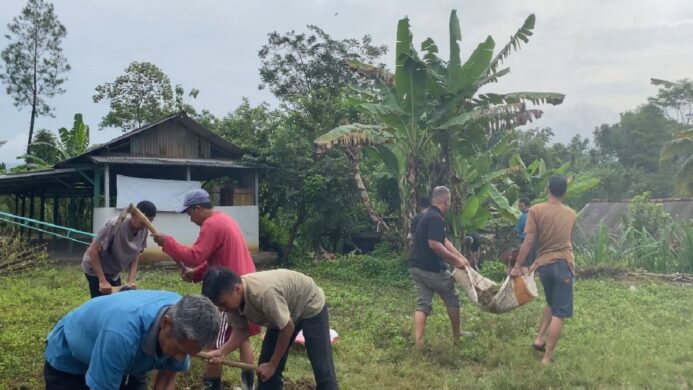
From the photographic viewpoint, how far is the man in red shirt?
14.7ft

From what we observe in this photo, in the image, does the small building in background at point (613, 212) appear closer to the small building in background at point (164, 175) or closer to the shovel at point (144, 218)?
the small building in background at point (164, 175)

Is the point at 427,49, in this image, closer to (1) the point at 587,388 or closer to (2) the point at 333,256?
(2) the point at 333,256

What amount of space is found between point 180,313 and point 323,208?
11.6m

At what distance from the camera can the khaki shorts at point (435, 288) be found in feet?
19.8

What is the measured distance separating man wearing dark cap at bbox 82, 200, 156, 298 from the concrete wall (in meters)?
7.24

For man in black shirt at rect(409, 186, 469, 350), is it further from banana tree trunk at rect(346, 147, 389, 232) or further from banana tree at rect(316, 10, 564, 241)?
banana tree trunk at rect(346, 147, 389, 232)

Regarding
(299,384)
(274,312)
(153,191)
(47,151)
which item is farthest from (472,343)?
(47,151)

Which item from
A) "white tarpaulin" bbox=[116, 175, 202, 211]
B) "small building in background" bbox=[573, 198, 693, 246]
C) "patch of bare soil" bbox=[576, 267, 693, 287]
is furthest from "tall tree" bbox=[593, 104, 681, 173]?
"white tarpaulin" bbox=[116, 175, 202, 211]

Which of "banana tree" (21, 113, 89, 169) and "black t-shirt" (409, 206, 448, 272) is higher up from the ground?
"banana tree" (21, 113, 89, 169)

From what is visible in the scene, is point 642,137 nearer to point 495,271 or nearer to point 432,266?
point 495,271

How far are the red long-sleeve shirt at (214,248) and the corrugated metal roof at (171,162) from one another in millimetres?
8528

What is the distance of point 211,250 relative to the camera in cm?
453

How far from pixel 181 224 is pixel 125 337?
11.0 metres

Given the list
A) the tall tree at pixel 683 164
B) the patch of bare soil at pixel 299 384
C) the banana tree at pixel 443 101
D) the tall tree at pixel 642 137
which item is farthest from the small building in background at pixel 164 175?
the tall tree at pixel 642 137
